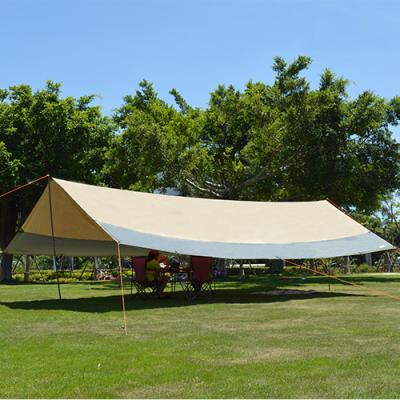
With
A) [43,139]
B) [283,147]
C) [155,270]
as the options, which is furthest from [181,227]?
[43,139]

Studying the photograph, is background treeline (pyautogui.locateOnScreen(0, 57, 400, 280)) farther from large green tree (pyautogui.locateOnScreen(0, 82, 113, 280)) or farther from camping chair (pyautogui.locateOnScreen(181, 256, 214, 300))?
camping chair (pyautogui.locateOnScreen(181, 256, 214, 300))

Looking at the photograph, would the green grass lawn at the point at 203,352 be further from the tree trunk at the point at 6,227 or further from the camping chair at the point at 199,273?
the tree trunk at the point at 6,227

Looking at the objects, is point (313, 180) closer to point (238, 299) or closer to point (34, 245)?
point (238, 299)

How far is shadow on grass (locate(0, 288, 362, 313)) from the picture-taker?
11.2 meters

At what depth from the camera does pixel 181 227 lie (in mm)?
12477

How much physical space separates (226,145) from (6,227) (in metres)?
10.5

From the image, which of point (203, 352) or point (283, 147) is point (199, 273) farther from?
point (283, 147)

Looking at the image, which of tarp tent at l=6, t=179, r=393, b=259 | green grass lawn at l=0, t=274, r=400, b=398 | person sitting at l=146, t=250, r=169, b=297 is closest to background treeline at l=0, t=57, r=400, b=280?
tarp tent at l=6, t=179, r=393, b=259

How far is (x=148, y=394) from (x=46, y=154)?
20157mm

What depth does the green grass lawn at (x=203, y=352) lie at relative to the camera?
4715 millimetres

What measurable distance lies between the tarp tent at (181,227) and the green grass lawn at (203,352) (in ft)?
5.12

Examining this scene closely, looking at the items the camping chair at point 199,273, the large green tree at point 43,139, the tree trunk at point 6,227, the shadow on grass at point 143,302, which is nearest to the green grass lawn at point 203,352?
the shadow on grass at point 143,302

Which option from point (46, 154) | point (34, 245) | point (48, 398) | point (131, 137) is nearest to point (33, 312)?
point (34, 245)

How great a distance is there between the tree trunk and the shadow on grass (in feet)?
43.6
